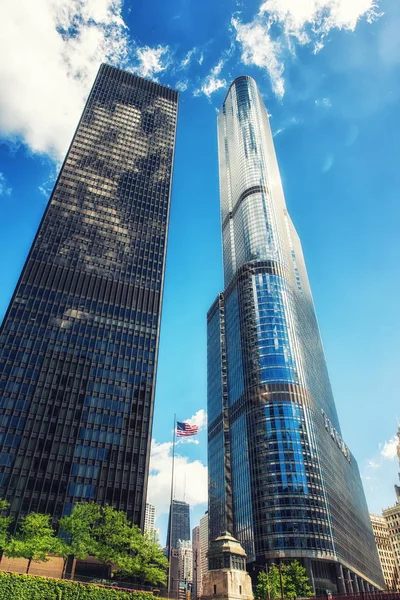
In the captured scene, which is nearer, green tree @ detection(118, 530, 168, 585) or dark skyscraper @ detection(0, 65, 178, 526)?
green tree @ detection(118, 530, 168, 585)

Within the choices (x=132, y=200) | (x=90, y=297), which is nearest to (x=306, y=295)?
(x=132, y=200)

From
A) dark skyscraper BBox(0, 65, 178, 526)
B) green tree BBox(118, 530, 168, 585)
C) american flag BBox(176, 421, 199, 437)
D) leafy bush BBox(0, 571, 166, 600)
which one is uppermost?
dark skyscraper BBox(0, 65, 178, 526)

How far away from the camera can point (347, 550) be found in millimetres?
127000

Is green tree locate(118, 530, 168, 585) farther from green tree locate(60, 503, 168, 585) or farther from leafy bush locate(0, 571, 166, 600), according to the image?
leafy bush locate(0, 571, 166, 600)

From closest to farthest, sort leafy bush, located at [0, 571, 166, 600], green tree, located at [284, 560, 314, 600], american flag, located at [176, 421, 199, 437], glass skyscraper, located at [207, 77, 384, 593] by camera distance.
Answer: leafy bush, located at [0, 571, 166, 600], american flag, located at [176, 421, 199, 437], green tree, located at [284, 560, 314, 600], glass skyscraper, located at [207, 77, 384, 593]

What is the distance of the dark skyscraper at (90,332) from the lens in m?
80.1

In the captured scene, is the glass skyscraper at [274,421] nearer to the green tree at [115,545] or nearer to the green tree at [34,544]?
the green tree at [115,545]

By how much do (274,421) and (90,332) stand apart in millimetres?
58635

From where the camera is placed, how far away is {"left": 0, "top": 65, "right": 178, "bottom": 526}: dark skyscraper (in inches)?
3152

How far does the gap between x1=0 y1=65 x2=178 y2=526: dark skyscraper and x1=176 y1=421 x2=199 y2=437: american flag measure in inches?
497

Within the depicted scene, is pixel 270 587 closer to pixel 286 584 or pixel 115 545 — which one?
pixel 286 584

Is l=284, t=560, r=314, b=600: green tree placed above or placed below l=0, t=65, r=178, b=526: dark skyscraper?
below

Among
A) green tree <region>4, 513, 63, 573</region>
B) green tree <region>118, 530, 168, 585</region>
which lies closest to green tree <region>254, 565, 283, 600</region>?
green tree <region>118, 530, 168, 585</region>

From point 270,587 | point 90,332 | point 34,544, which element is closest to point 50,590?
point 34,544
